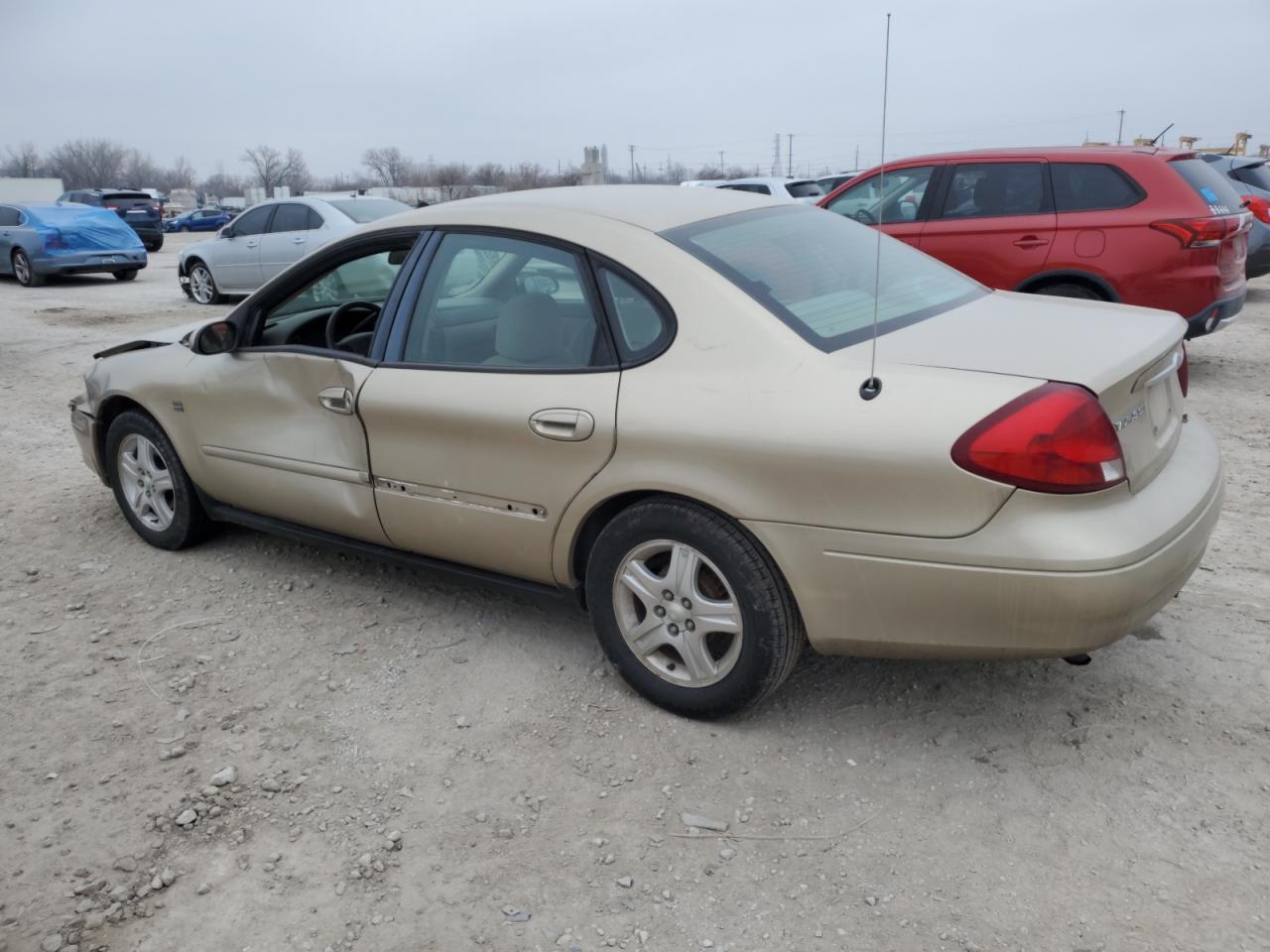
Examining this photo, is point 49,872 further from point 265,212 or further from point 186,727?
point 265,212

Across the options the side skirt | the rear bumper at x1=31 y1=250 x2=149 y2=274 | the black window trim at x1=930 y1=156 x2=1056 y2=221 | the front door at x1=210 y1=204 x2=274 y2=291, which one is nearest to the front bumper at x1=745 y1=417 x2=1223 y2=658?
the side skirt

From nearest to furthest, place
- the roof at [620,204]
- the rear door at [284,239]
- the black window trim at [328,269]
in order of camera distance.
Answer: the roof at [620,204]
the black window trim at [328,269]
the rear door at [284,239]

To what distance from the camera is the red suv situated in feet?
21.3

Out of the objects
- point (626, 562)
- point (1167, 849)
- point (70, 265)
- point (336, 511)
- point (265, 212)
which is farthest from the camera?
point (70, 265)

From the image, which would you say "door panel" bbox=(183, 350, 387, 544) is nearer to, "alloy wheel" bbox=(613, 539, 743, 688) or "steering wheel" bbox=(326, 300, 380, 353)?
"steering wheel" bbox=(326, 300, 380, 353)

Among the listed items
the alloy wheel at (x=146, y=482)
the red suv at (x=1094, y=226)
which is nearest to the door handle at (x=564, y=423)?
the alloy wheel at (x=146, y=482)

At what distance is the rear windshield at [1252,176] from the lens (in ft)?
37.5

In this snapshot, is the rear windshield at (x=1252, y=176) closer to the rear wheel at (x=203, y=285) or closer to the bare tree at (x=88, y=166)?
the rear wheel at (x=203, y=285)

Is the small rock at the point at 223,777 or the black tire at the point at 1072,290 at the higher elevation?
the black tire at the point at 1072,290

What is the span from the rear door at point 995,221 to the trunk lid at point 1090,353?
13.3 ft

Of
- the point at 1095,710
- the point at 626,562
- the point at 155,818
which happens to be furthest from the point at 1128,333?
the point at 155,818

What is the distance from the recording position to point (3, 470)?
5.99m

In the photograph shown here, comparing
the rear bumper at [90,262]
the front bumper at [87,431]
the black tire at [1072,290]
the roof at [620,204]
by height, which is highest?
the roof at [620,204]

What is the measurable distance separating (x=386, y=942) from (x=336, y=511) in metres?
1.81
